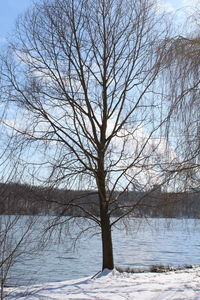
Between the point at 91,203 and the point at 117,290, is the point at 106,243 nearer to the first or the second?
the point at 91,203

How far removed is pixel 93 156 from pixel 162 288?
4193 millimetres

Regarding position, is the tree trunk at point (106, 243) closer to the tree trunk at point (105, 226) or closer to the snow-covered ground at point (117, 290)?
the tree trunk at point (105, 226)

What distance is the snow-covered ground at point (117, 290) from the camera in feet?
22.0

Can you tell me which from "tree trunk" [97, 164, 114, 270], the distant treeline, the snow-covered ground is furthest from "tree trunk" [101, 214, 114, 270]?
the snow-covered ground

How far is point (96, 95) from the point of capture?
11.2 meters

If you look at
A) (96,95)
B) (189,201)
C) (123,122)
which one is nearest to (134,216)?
(123,122)

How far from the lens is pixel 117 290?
25.1 feet

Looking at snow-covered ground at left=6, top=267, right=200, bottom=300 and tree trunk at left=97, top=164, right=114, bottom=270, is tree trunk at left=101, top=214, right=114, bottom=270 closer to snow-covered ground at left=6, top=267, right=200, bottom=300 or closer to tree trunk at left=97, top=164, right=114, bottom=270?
tree trunk at left=97, top=164, right=114, bottom=270

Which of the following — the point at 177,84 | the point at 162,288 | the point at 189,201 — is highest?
the point at 177,84

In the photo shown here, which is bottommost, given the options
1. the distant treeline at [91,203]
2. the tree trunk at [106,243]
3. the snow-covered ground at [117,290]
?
the snow-covered ground at [117,290]

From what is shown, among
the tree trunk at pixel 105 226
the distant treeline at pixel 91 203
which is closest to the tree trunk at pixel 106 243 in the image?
the tree trunk at pixel 105 226

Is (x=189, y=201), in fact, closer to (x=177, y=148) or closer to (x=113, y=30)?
(x=177, y=148)

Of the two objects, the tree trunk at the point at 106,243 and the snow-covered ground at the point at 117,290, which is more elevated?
the tree trunk at the point at 106,243

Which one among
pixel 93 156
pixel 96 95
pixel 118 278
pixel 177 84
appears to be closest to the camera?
pixel 177 84
